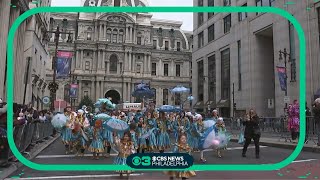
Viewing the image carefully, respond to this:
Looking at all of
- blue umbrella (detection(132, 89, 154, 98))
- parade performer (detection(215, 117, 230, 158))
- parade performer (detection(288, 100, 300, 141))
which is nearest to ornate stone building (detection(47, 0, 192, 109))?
blue umbrella (detection(132, 89, 154, 98))

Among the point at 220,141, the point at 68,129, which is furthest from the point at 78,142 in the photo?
the point at 220,141

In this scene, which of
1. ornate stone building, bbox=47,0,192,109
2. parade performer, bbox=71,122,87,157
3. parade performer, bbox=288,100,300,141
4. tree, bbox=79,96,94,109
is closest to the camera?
parade performer, bbox=288,100,300,141

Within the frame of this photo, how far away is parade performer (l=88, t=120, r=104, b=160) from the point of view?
10974 millimetres

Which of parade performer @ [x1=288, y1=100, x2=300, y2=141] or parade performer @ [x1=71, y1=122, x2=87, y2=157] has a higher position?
parade performer @ [x1=288, y1=100, x2=300, y2=141]

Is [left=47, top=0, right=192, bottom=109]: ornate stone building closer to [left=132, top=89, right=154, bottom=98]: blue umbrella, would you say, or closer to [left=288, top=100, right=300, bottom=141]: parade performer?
[left=132, top=89, right=154, bottom=98]: blue umbrella

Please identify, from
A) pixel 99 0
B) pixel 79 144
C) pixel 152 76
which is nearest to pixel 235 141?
pixel 79 144

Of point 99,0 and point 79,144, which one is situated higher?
point 99,0

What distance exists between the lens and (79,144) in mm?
11766

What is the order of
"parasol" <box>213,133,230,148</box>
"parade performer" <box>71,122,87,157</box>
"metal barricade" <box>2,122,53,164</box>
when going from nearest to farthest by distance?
"parasol" <box>213,133,230,148</box>
"metal barricade" <box>2,122,53,164</box>
"parade performer" <box>71,122,87,157</box>

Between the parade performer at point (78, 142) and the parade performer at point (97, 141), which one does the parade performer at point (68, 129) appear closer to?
the parade performer at point (78, 142)

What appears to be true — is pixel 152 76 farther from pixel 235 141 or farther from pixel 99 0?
pixel 235 141

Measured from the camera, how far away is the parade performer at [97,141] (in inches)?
432

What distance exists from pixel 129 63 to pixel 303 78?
12.7 feet

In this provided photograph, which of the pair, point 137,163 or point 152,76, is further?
point 152,76
